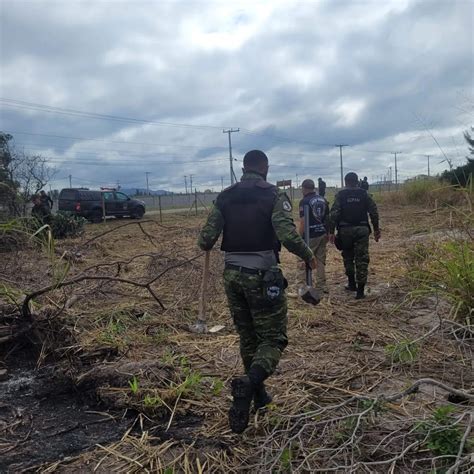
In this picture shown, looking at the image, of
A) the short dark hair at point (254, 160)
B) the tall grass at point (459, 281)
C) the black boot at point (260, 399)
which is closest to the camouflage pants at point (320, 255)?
the tall grass at point (459, 281)

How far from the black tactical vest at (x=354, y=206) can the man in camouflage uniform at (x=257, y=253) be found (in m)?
3.16

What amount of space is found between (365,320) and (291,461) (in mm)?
2991

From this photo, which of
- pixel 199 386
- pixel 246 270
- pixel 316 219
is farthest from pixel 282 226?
pixel 316 219

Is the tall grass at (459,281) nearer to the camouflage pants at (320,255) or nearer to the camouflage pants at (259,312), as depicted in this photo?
the camouflage pants at (259,312)

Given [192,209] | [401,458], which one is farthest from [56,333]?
[192,209]

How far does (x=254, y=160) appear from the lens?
10.7 feet

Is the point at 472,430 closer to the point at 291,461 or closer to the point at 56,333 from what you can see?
the point at 291,461

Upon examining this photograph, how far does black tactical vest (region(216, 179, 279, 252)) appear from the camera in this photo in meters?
3.14

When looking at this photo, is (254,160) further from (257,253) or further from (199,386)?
(199,386)

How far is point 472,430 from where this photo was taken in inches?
92.7

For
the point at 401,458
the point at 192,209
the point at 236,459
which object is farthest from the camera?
the point at 192,209

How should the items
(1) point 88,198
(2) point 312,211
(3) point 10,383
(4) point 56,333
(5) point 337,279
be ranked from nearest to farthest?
(3) point 10,383 < (4) point 56,333 < (2) point 312,211 < (5) point 337,279 < (1) point 88,198

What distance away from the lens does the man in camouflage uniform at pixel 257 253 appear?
3053 mm

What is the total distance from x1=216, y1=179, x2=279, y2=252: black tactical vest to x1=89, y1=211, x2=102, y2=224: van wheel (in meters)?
20.1
